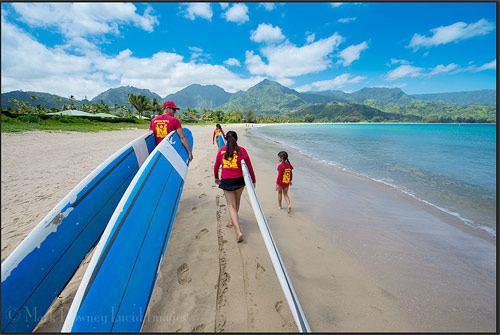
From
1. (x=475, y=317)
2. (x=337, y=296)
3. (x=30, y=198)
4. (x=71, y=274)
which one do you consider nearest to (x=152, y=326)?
(x=71, y=274)

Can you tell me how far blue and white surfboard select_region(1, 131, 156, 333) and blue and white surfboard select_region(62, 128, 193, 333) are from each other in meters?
0.73

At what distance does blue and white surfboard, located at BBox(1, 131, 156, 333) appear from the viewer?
6.56 ft

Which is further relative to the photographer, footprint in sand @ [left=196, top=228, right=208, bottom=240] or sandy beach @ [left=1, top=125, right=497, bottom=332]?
footprint in sand @ [left=196, top=228, right=208, bottom=240]

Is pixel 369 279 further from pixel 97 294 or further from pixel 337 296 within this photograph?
pixel 97 294

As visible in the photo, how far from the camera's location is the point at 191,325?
221 cm

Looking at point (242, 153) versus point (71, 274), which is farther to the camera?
point (242, 153)

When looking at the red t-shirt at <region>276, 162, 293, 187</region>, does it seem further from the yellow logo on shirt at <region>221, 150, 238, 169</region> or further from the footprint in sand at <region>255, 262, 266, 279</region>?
the footprint in sand at <region>255, 262, 266, 279</region>

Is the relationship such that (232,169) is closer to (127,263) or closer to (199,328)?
(127,263)

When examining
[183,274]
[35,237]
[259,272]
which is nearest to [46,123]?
[35,237]

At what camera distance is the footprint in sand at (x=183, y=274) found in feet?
8.86

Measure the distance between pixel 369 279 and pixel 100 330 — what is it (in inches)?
118

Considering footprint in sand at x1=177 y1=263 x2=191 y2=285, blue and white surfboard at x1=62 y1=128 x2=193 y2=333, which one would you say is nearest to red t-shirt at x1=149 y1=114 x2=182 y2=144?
blue and white surfboard at x1=62 y1=128 x2=193 y2=333

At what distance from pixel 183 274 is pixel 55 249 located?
4.71 ft

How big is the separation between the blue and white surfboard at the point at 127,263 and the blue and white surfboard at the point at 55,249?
2.40 ft
